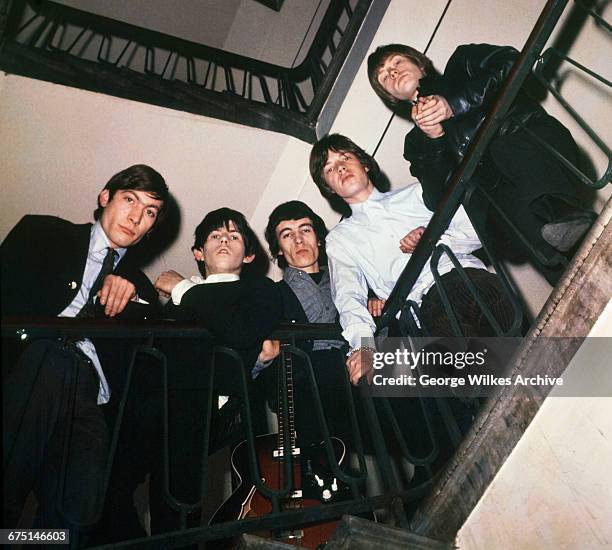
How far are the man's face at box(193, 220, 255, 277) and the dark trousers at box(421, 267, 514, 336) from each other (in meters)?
1.07

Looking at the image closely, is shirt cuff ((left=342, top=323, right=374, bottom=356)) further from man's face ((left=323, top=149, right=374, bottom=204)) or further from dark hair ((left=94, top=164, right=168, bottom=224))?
dark hair ((left=94, top=164, right=168, bottom=224))

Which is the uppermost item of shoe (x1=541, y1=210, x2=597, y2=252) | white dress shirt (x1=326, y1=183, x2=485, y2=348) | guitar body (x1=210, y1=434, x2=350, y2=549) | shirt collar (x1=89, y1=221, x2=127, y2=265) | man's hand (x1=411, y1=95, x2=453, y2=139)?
man's hand (x1=411, y1=95, x2=453, y2=139)

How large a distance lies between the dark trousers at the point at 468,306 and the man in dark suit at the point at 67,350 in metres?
1.29

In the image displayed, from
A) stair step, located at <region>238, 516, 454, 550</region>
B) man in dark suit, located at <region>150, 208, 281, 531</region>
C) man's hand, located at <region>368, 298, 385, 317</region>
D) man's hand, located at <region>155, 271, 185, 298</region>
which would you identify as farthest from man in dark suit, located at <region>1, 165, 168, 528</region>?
man's hand, located at <region>368, 298, 385, 317</region>

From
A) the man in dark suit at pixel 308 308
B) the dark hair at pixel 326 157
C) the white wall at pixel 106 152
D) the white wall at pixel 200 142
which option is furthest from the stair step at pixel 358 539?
the white wall at pixel 106 152

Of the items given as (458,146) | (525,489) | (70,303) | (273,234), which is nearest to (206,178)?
(273,234)

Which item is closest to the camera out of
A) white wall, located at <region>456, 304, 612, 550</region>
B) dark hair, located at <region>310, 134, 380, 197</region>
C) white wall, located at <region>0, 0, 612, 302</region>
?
white wall, located at <region>456, 304, 612, 550</region>

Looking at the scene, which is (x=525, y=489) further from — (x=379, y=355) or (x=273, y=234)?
(x=273, y=234)

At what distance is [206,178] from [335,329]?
94.9 inches

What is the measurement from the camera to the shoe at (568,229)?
1.43 metres

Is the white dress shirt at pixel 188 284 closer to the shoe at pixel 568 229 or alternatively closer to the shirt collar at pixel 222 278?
the shirt collar at pixel 222 278

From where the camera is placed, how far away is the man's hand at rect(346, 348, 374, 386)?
6.65ft

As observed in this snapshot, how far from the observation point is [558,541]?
1.35 meters

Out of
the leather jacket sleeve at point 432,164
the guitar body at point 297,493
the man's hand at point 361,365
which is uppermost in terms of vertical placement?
the leather jacket sleeve at point 432,164
